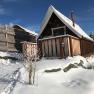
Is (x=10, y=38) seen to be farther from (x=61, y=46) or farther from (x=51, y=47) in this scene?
(x=61, y=46)

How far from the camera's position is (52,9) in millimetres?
24391

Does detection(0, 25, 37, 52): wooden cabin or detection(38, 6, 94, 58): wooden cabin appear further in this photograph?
detection(0, 25, 37, 52): wooden cabin

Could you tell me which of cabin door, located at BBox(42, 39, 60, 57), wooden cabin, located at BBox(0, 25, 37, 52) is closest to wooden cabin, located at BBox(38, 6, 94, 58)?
cabin door, located at BBox(42, 39, 60, 57)

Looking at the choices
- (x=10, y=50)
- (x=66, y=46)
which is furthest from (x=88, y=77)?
(x=10, y=50)

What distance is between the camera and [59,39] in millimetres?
21391

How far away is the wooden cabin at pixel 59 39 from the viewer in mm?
21312

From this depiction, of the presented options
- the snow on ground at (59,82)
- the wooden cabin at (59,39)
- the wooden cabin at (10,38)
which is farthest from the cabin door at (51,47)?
the wooden cabin at (10,38)

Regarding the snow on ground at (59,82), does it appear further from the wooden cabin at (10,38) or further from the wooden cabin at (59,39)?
the wooden cabin at (10,38)

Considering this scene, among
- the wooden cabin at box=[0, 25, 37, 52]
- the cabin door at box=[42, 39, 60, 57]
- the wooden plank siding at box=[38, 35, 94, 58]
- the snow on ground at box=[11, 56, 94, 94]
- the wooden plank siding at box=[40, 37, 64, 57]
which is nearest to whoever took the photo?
the snow on ground at box=[11, 56, 94, 94]

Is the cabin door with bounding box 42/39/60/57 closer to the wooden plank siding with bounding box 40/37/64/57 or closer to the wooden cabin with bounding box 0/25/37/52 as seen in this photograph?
the wooden plank siding with bounding box 40/37/64/57

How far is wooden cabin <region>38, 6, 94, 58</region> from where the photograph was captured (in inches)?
839

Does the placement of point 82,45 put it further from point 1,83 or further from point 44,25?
point 1,83

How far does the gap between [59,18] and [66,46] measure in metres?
4.00

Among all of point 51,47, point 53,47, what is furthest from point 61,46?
point 51,47
